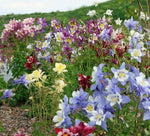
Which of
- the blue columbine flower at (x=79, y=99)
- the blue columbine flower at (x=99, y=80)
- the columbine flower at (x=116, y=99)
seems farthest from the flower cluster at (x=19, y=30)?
the columbine flower at (x=116, y=99)

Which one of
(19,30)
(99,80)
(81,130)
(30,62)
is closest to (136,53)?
(99,80)

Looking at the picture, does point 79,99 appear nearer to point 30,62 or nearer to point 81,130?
point 81,130

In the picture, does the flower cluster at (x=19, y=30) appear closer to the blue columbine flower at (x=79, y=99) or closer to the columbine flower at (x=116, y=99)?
the blue columbine flower at (x=79, y=99)

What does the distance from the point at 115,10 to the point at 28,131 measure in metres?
13.0

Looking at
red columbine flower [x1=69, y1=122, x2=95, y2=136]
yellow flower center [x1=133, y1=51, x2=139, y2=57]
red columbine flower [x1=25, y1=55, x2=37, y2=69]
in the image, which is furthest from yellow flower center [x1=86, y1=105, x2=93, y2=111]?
red columbine flower [x1=25, y1=55, x2=37, y2=69]

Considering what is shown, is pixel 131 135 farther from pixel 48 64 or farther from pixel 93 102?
pixel 48 64

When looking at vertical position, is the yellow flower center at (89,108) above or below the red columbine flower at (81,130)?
above

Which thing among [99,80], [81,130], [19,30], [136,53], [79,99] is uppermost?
[19,30]

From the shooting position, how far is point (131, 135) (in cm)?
242

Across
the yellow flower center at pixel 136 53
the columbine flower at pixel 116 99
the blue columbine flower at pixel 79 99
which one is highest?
the yellow flower center at pixel 136 53

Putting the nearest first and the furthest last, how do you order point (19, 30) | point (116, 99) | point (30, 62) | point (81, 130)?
point (81, 130) → point (116, 99) → point (30, 62) → point (19, 30)

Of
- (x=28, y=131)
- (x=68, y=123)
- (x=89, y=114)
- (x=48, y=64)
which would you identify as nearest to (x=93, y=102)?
(x=89, y=114)

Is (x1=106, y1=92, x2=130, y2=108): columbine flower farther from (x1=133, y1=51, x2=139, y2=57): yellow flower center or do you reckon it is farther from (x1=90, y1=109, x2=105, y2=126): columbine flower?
(x1=133, y1=51, x2=139, y2=57): yellow flower center

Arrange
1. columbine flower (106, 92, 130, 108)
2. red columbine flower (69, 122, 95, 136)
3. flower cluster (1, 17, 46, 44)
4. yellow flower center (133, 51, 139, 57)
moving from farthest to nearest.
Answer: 1. flower cluster (1, 17, 46, 44)
2. yellow flower center (133, 51, 139, 57)
3. columbine flower (106, 92, 130, 108)
4. red columbine flower (69, 122, 95, 136)
